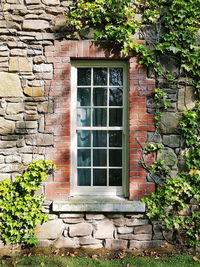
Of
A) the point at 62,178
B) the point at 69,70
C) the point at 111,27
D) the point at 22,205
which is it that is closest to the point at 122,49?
the point at 111,27

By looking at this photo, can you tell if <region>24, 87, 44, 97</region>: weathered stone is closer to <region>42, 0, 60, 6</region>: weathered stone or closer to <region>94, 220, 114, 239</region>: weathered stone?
<region>42, 0, 60, 6</region>: weathered stone

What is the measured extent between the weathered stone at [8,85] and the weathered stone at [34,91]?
13 centimetres

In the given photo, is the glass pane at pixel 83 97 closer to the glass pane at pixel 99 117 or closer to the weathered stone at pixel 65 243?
the glass pane at pixel 99 117

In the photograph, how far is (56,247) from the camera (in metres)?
3.24

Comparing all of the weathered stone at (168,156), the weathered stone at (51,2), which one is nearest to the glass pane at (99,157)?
the weathered stone at (168,156)

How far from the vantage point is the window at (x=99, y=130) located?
11.2 ft

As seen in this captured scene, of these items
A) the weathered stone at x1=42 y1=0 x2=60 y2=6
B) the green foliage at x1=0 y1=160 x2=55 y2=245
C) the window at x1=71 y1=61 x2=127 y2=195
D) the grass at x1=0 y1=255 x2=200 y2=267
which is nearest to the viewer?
the grass at x1=0 y1=255 x2=200 y2=267

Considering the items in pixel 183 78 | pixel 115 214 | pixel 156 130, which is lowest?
pixel 115 214

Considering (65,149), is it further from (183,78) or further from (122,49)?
(183,78)

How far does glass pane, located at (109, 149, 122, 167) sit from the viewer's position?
136 inches

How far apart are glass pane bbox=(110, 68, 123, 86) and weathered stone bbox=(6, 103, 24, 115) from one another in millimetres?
1417

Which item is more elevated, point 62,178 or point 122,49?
point 122,49

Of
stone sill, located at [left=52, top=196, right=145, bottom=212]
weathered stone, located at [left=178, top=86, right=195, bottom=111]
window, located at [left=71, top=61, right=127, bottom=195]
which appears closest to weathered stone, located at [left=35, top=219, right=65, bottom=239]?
stone sill, located at [left=52, top=196, right=145, bottom=212]

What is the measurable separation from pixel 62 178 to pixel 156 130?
1.57 meters
